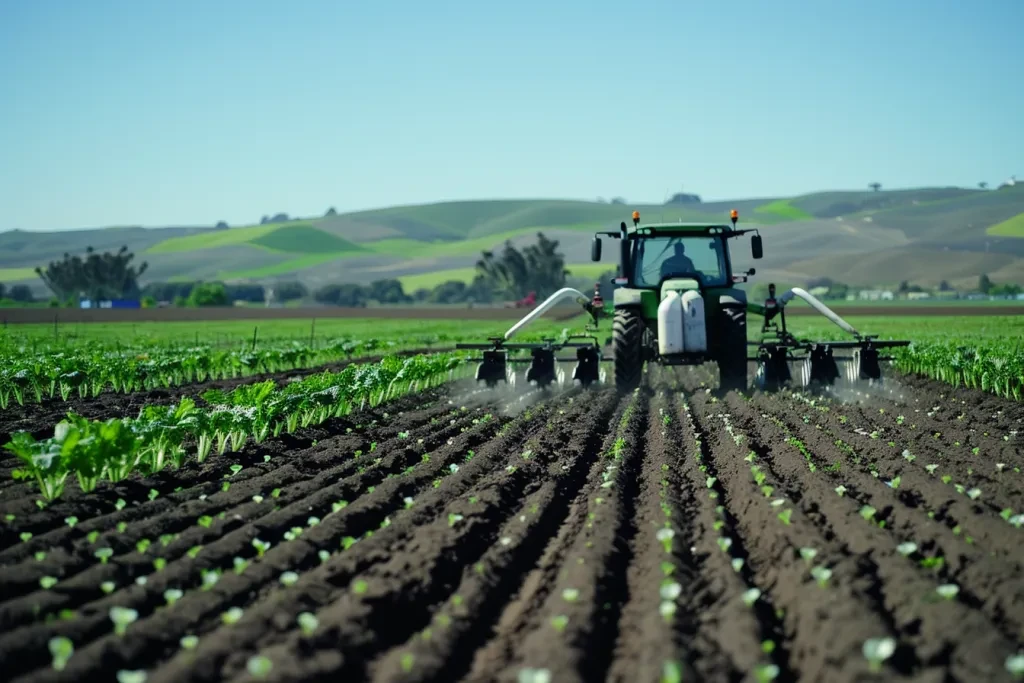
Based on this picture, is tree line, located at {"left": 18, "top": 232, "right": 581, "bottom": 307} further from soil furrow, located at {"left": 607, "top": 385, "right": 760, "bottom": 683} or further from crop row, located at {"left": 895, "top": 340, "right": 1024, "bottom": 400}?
soil furrow, located at {"left": 607, "top": 385, "right": 760, "bottom": 683}

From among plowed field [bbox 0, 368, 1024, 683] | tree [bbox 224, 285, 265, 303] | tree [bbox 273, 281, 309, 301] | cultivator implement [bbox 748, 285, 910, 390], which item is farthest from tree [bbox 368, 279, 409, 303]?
plowed field [bbox 0, 368, 1024, 683]

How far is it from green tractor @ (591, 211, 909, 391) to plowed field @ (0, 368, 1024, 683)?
14.2 ft

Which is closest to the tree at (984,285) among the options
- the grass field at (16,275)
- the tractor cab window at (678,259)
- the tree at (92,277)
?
the tree at (92,277)

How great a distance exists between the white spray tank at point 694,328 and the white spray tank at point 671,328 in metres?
0.06

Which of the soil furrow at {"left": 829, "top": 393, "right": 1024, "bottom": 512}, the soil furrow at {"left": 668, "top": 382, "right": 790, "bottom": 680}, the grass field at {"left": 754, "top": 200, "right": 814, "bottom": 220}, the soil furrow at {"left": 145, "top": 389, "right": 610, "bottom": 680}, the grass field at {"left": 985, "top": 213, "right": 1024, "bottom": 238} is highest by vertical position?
the grass field at {"left": 754, "top": 200, "right": 814, "bottom": 220}

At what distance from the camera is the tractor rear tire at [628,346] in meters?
15.7

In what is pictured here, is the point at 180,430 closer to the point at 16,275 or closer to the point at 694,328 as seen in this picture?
the point at 694,328

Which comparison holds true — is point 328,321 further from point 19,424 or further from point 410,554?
point 410,554

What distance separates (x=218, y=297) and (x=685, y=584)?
294 ft

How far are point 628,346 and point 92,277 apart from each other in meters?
97.8

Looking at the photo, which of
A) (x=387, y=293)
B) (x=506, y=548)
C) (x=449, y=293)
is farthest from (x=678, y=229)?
(x=387, y=293)

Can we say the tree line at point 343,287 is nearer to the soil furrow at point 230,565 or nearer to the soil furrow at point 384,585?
the soil furrow at point 384,585

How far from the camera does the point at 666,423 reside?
13.2 metres

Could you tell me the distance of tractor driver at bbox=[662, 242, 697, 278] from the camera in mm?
16531
